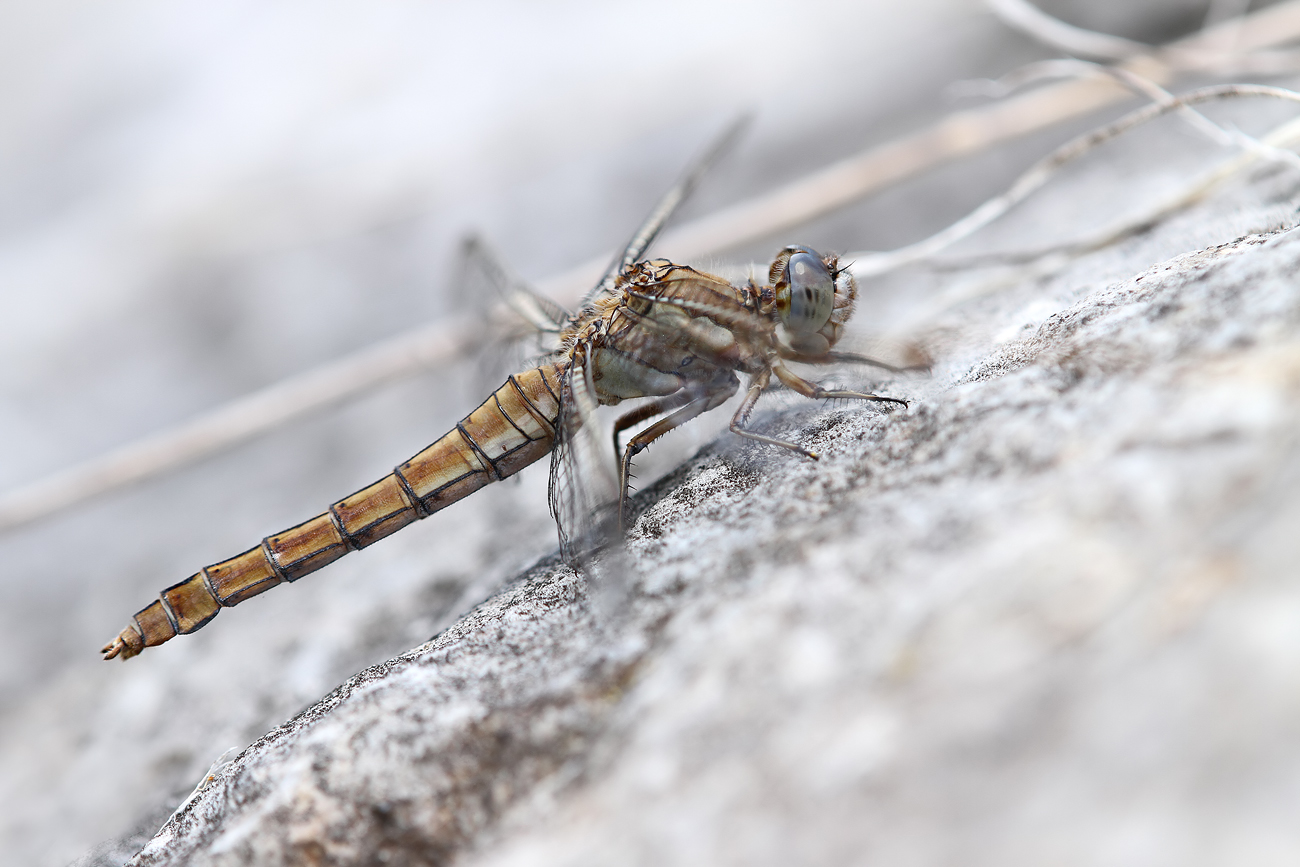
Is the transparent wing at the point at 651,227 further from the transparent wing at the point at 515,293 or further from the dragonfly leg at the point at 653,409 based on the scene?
the dragonfly leg at the point at 653,409

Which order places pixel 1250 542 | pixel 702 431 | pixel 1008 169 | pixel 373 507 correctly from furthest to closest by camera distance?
pixel 1008 169 < pixel 702 431 < pixel 373 507 < pixel 1250 542

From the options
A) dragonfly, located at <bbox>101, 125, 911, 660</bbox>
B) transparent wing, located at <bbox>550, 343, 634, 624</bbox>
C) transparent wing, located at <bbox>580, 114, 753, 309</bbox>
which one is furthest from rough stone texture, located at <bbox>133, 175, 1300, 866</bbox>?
transparent wing, located at <bbox>580, 114, 753, 309</bbox>

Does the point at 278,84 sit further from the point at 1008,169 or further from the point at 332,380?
the point at 1008,169

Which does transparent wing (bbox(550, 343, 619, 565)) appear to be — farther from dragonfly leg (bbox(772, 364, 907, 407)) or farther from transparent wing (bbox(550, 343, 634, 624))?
dragonfly leg (bbox(772, 364, 907, 407))

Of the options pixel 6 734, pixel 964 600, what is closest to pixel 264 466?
pixel 6 734

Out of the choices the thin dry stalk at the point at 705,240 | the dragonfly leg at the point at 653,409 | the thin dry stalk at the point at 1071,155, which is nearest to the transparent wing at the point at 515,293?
the thin dry stalk at the point at 705,240

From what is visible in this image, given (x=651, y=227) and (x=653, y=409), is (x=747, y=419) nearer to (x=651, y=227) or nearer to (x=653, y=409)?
(x=653, y=409)

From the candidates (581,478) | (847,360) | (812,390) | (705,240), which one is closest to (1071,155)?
(847,360)

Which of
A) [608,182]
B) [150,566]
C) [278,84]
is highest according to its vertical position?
[278,84]
